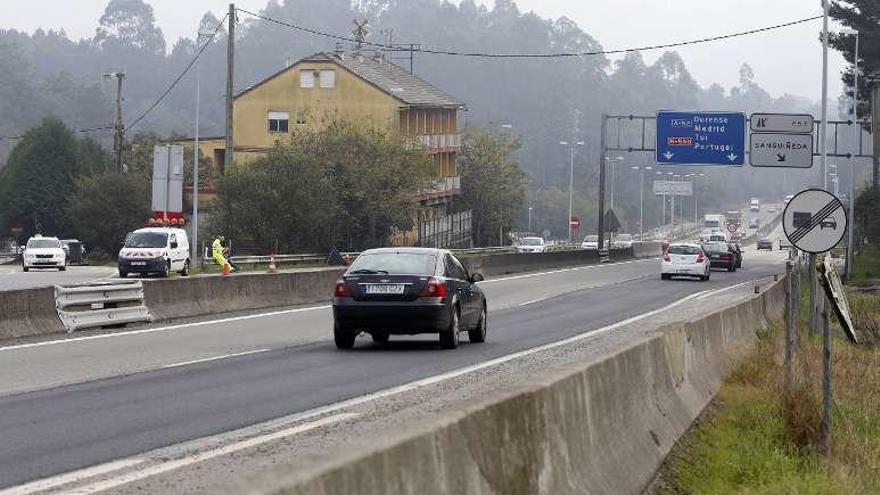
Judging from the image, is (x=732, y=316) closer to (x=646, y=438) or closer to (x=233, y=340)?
(x=233, y=340)

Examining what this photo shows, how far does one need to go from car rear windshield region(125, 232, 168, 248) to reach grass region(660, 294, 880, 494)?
3498cm

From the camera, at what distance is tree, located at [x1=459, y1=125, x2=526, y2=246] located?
112 m

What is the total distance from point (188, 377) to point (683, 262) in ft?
143

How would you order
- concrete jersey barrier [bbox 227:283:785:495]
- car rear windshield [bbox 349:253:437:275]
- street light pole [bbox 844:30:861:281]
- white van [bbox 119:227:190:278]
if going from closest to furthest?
concrete jersey barrier [bbox 227:283:785:495] → car rear windshield [bbox 349:253:437:275] → white van [bbox 119:227:190:278] → street light pole [bbox 844:30:861:281]

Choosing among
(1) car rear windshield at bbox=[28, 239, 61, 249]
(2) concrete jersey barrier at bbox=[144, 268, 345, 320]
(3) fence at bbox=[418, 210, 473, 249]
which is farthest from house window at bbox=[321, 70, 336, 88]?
(2) concrete jersey barrier at bbox=[144, 268, 345, 320]

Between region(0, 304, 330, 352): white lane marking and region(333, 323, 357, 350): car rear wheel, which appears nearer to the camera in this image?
region(0, 304, 330, 352): white lane marking

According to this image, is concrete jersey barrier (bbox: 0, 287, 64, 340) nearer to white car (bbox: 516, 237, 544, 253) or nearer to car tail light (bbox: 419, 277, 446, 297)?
car tail light (bbox: 419, 277, 446, 297)

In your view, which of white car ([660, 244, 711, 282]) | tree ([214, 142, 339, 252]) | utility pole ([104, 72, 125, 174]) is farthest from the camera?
utility pole ([104, 72, 125, 174])

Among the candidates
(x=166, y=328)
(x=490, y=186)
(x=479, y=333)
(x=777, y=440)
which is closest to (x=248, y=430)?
(x=777, y=440)

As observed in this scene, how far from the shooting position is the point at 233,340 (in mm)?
24156

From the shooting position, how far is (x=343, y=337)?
22672mm

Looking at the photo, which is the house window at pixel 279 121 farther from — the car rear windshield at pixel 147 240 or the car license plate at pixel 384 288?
the car license plate at pixel 384 288

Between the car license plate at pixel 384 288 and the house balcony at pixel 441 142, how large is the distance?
7980 centimetres

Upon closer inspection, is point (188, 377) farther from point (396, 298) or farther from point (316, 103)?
point (316, 103)
